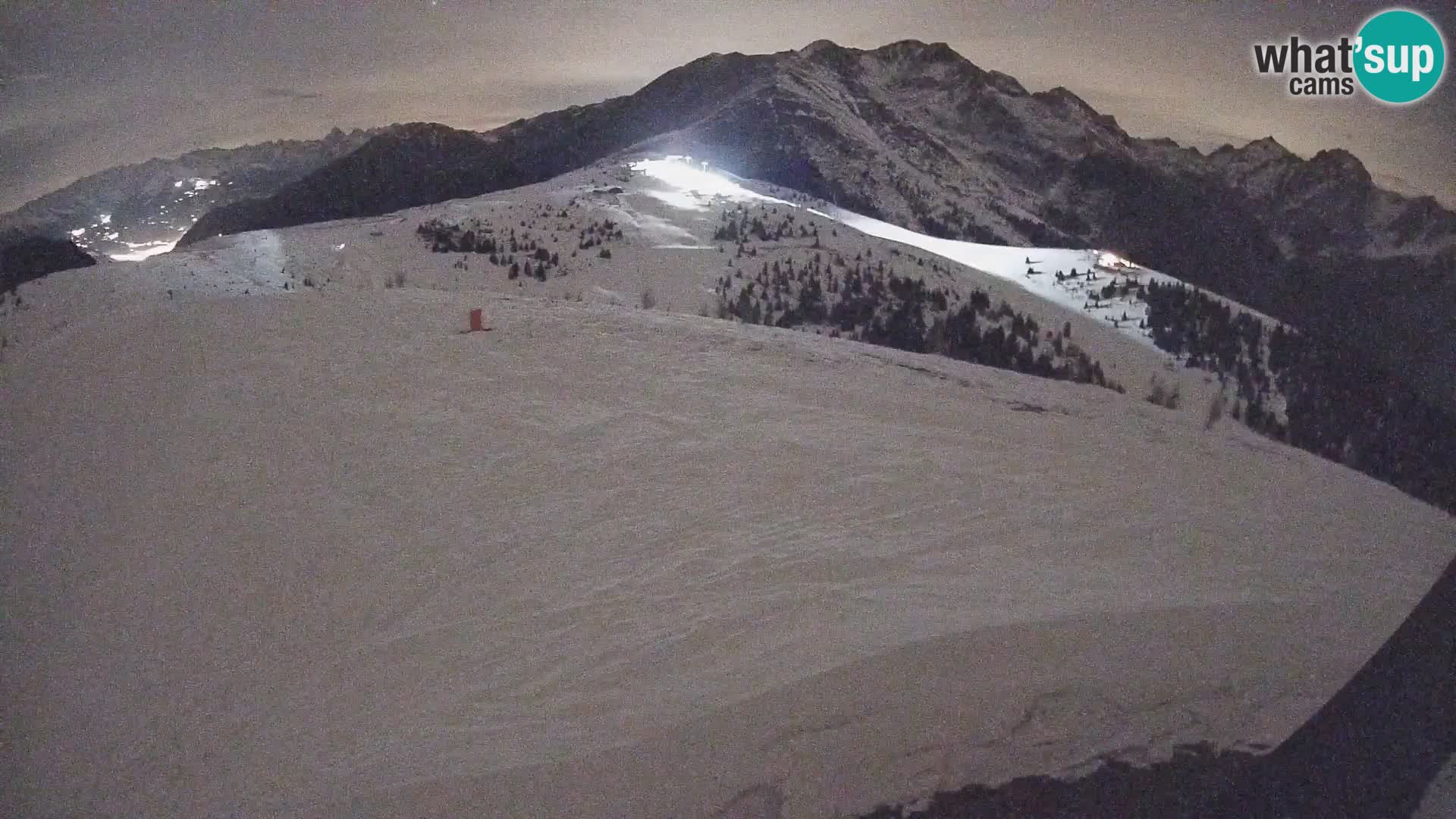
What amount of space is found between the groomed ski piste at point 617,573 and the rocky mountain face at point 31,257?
1.81 ft

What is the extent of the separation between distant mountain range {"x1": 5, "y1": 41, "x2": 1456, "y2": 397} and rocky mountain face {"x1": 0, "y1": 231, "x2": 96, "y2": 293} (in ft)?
0.87

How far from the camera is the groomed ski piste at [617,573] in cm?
271

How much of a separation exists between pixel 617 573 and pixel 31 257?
682 cm

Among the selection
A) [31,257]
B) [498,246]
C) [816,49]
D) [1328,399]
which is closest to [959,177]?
[816,49]

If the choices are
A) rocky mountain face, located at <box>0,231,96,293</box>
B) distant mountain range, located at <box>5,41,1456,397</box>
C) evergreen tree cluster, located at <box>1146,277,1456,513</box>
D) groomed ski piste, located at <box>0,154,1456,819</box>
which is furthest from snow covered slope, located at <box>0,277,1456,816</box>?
distant mountain range, located at <box>5,41,1456,397</box>

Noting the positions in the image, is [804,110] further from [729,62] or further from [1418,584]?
[1418,584]

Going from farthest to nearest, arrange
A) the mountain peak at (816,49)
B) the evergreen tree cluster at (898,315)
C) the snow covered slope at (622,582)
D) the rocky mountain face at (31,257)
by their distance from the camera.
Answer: the mountain peak at (816,49), the evergreen tree cluster at (898,315), the rocky mountain face at (31,257), the snow covered slope at (622,582)

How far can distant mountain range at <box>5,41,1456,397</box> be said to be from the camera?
11781 millimetres

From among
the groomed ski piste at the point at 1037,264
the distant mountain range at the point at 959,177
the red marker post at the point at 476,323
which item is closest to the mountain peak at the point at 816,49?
the distant mountain range at the point at 959,177

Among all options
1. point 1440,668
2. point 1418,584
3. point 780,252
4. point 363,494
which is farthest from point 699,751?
point 780,252

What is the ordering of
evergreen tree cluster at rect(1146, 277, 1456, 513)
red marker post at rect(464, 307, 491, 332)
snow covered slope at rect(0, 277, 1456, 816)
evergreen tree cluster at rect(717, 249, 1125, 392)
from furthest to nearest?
1. evergreen tree cluster at rect(717, 249, 1125, 392)
2. red marker post at rect(464, 307, 491, 332)
3. evergreen tree cluster at rect(1146, 277, 1456, 513)
4. snow covered slope at rect(0, 277, 1456, 816)

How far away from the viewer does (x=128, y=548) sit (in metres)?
4.24

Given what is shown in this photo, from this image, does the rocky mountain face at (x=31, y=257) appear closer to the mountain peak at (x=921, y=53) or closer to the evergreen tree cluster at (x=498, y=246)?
the evergreen tree cluster at (x=498, y=246)

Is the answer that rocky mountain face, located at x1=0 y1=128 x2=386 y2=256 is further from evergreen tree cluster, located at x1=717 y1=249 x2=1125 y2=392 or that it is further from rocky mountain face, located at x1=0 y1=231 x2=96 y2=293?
evergreen tree cluster, located at x1=717 y1=249 x2=1125 y2=392
